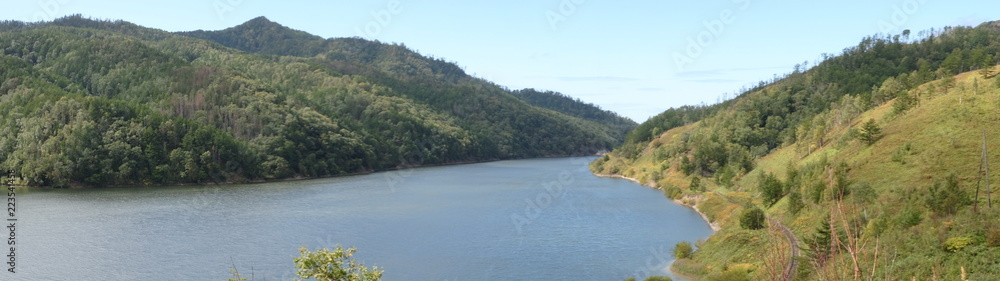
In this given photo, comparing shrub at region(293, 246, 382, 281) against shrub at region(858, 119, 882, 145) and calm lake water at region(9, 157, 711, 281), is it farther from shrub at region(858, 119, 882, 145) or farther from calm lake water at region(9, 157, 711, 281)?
shrub at region(858, 119, 882, 145)

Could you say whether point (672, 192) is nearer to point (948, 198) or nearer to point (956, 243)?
point (948, 198)

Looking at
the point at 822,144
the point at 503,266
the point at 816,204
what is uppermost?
the point at 822,144

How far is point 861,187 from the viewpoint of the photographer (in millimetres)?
57688

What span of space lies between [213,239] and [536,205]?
49912mm

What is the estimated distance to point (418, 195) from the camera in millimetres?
122188

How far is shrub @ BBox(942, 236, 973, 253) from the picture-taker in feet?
129

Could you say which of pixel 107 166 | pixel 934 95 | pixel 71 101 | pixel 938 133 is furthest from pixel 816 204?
pixel 71 101

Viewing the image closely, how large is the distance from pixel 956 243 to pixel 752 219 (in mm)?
26603

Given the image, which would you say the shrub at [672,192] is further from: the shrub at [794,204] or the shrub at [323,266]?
the shrub at [323,266]

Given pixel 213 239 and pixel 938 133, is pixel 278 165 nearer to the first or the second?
pixel 213 239

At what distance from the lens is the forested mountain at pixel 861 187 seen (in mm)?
36750

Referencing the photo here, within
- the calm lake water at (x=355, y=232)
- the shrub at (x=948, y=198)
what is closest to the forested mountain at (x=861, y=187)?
the shrub at (x=948, y=198)

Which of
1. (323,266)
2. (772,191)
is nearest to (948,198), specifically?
(772,191)

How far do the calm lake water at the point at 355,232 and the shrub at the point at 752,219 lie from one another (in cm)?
812
